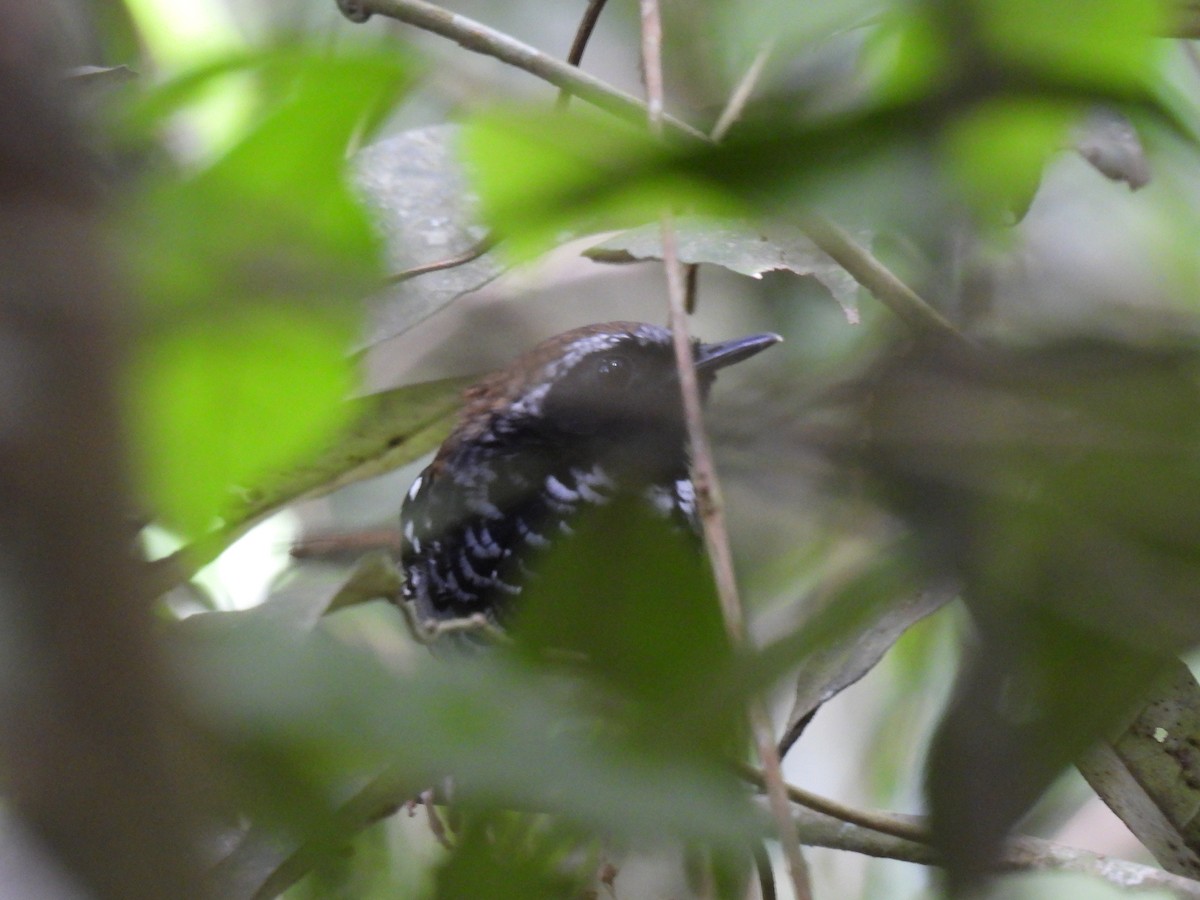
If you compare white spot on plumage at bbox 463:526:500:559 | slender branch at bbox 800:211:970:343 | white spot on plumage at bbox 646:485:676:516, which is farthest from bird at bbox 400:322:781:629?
white spot on plumage at bbox 646:485:676:516

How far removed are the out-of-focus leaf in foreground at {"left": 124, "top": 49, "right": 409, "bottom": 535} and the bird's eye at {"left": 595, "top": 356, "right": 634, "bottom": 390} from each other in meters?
0.97

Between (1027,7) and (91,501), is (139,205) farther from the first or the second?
(1027,7)

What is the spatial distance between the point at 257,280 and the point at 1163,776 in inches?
39.0

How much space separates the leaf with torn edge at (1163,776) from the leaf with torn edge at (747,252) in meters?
0.44

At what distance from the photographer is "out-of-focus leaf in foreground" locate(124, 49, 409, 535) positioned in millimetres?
465

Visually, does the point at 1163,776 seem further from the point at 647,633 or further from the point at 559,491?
the point at 647,633

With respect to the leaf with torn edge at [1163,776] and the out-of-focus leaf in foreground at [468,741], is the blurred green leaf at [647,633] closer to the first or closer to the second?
the out-of-focus leaf in foreground at [468,741]

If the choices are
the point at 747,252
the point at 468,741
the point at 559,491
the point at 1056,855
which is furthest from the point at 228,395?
the point at 1056,855

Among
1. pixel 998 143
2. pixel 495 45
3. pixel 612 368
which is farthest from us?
pixel 612 368

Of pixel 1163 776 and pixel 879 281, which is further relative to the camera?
pixel 1163 776

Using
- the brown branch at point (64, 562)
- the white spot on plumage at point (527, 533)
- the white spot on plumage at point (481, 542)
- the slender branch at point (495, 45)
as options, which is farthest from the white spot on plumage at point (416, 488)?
the brown branch at point (64, 562)

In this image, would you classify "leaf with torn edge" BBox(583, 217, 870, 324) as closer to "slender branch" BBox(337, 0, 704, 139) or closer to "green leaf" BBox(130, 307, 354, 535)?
"slender branch" BBox(337, 0, 704, 139)

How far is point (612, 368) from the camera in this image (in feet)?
5.46

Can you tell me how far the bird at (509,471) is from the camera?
4.51 feet
